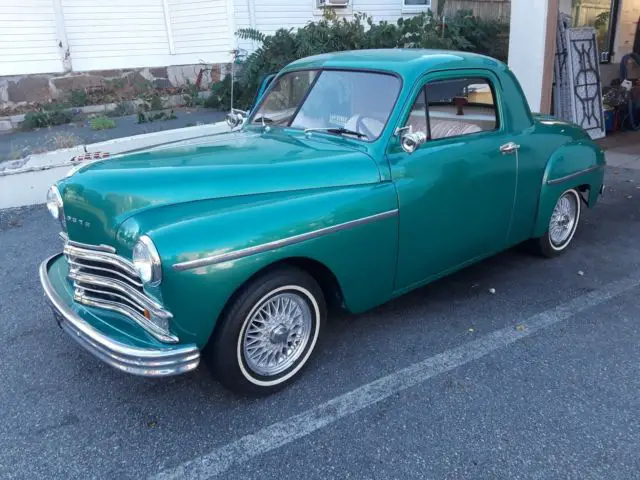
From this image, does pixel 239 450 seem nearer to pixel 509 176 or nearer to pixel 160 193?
pixel 160 193

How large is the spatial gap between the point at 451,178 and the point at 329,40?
724 cm

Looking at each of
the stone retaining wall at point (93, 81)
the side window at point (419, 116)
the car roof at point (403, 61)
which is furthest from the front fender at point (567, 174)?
the stone retaining wall at point (93, 81)

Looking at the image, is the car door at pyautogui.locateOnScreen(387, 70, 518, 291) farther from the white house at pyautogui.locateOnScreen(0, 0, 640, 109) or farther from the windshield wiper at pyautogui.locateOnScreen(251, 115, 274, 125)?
the white house at pyautogui.locateOnScreen(0, 0, 640, 109)

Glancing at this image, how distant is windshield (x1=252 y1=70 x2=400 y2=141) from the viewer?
11.4 ft

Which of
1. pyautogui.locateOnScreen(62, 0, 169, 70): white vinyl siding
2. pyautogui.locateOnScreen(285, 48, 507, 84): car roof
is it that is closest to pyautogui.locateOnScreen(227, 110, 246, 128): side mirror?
pyautogui.locateOnScreen(285, 48, 507, 84): car roof

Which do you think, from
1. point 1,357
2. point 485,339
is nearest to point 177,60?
point 1,357

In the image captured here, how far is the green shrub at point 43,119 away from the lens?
9.71 m

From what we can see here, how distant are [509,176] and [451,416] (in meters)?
1.92

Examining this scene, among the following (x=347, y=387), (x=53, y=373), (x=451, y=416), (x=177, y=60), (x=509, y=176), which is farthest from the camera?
(x=177, y=60)

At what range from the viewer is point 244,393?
3016 millimetres

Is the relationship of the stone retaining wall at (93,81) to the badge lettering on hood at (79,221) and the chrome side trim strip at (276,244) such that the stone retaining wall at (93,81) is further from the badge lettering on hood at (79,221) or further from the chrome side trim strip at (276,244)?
the chrome side trim strip at (276,244)

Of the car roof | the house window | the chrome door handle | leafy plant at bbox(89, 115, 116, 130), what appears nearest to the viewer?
the car roof

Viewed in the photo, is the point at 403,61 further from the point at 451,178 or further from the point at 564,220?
the point at 564,220

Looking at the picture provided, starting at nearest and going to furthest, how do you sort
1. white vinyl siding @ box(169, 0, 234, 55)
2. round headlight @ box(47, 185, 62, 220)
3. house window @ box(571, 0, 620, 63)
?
1. round headlight @ box(47, 185, 62, 220)
2. house window @ box(571, 0, 620, 63)
3. white vinyl siding @ box(169, 0, 234, 55)
